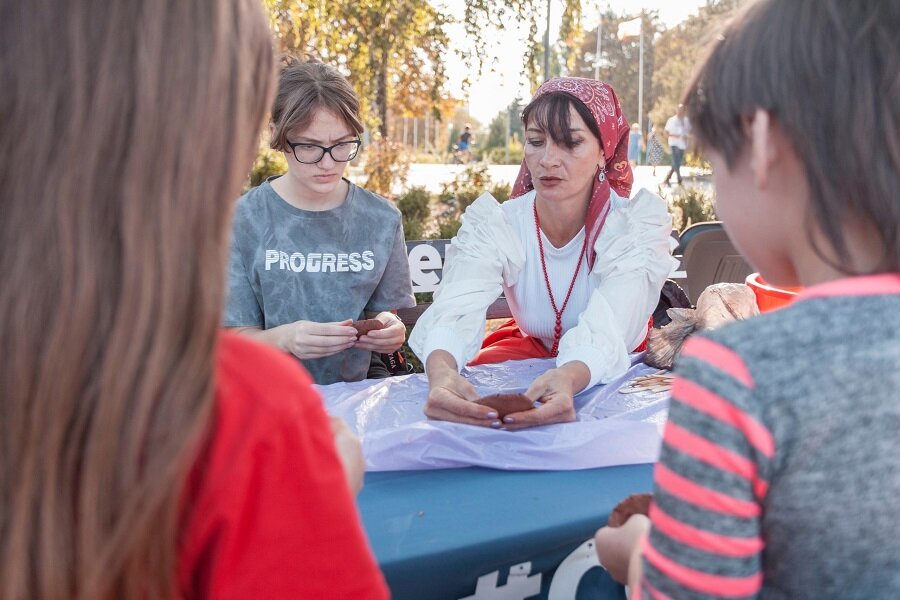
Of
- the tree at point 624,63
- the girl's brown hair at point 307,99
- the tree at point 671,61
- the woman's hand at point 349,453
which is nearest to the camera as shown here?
the woman's hand at point 349,453

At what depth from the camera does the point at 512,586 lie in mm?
1526

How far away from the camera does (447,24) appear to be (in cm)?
865

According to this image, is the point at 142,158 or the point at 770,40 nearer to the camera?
the point at 142,158

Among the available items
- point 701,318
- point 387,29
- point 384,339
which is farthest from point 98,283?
point 387,29

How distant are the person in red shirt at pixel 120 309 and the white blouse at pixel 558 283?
1571mm

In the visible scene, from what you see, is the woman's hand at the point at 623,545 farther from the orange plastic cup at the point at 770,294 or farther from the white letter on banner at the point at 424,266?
the white letter on banner at the point at 424,266

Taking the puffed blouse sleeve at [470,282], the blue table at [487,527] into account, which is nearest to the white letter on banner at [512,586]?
the blue table at [487,527]

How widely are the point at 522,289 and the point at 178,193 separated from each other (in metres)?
2.05

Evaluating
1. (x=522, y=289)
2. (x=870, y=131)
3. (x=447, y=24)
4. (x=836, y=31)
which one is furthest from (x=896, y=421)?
(x=447, y=24)

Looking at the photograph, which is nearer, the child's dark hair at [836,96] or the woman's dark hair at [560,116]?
the child's dark hair at [836,96]

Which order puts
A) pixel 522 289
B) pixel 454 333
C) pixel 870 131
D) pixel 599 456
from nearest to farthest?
pixel 870 131, pixel 599 456, pixel 454 333, pixel 522 289

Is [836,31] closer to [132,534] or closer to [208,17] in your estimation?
[208,17]

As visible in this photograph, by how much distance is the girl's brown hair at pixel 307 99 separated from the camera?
7.98 feet

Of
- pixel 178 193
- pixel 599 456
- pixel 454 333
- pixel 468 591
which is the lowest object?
pixel 468 591
